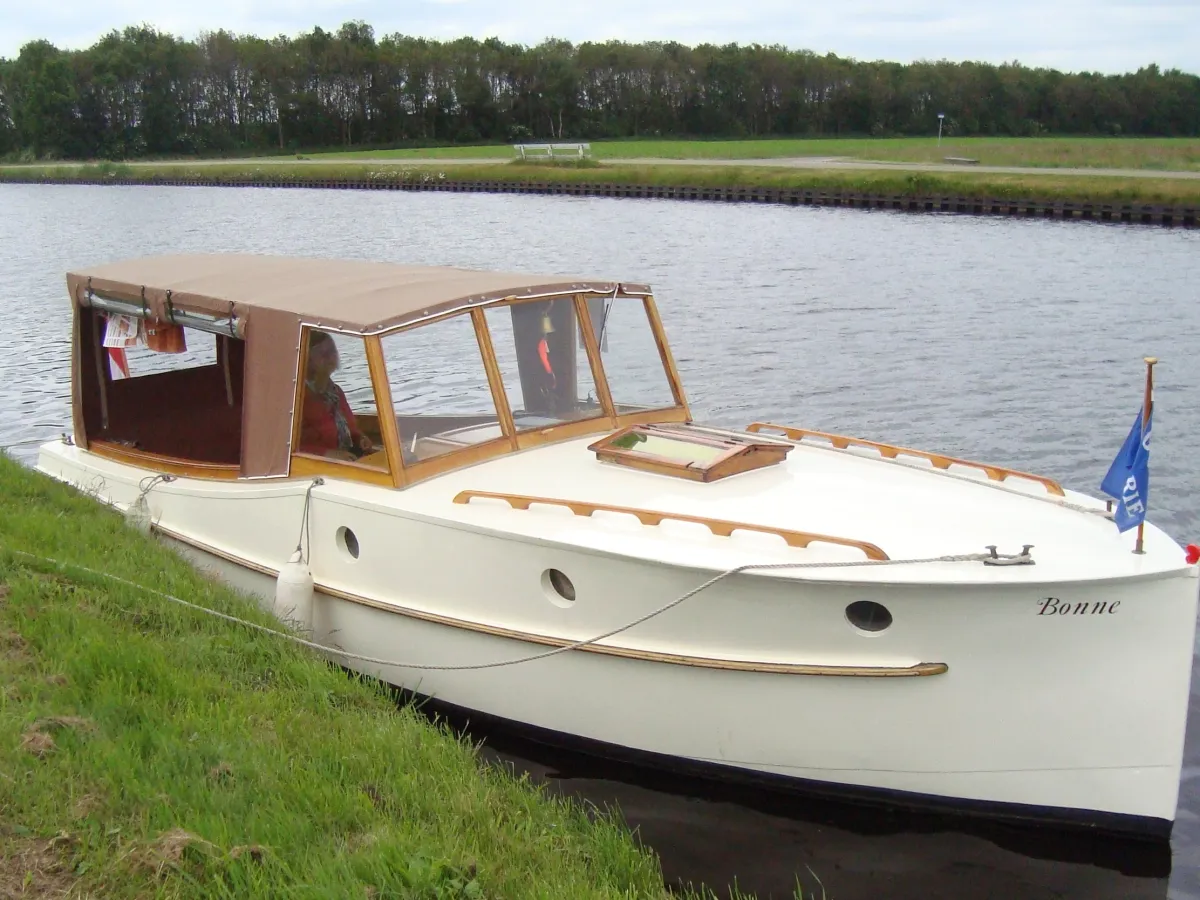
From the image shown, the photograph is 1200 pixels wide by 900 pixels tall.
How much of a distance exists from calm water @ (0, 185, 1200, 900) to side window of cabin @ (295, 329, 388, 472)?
2.09m

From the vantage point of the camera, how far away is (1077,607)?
575 cm

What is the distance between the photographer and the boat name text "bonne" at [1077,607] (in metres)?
5.74

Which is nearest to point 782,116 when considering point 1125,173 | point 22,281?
point 1125,173

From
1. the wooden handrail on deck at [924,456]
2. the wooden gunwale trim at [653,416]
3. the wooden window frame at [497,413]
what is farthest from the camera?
the wooden gunwale trim at [653,416]

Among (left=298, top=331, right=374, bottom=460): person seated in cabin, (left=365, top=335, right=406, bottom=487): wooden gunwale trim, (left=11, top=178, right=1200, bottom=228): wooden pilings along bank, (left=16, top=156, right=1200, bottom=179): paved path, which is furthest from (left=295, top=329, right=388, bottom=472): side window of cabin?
(left=16, top=156, right=1200, bottom=179): paved path

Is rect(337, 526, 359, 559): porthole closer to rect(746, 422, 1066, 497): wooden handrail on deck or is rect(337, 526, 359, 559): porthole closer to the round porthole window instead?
rect(746, 422, 1066, 497): wooden handrail on deck

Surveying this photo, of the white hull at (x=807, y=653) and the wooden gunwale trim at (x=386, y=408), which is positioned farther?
the wooden gunwale trim at (x=386, y=408)

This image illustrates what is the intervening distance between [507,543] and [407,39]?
12123 centimetres

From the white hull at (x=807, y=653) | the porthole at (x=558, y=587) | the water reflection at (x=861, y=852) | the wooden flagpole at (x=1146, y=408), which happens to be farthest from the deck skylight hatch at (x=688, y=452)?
the wooden flagpole at (x=1146, y=408)

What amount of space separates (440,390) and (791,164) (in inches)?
2335

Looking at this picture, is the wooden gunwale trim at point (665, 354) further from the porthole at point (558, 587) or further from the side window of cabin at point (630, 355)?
the porthole at point (558, 587)

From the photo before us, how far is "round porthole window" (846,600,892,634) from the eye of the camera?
606cm

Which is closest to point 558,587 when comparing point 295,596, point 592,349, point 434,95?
point 295,596

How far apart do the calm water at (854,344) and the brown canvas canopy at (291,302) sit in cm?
258
